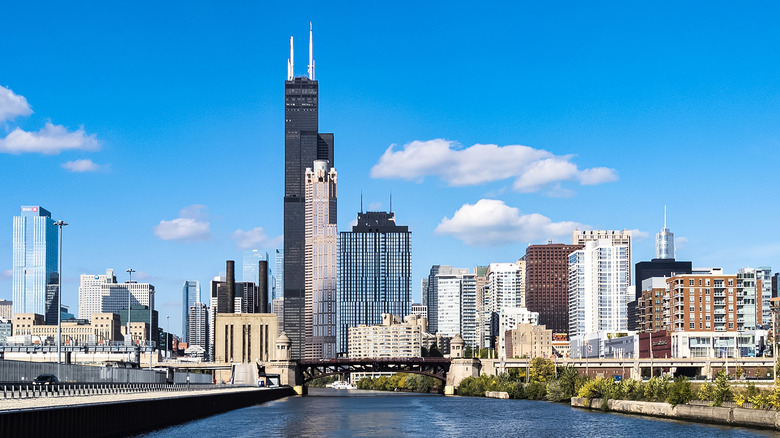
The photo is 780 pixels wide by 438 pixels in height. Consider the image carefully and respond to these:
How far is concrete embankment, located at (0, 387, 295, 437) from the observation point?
59.8 m

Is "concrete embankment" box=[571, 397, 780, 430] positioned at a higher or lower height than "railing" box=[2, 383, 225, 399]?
lower

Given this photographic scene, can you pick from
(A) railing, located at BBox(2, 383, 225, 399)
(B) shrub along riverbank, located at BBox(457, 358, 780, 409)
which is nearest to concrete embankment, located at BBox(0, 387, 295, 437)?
(A) railing, located at BBox(2, 383, 225, 399)

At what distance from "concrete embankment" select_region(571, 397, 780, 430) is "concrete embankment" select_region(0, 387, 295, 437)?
53.7 metres

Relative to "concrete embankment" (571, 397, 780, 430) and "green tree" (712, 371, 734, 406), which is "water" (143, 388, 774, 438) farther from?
"green tree" (712, 371, 734, 406)

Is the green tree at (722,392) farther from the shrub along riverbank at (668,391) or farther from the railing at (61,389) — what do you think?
the railing at (61,389)

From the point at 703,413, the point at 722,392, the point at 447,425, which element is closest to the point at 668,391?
the point at 703,413

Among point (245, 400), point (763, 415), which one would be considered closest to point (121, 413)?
point (763, 415)

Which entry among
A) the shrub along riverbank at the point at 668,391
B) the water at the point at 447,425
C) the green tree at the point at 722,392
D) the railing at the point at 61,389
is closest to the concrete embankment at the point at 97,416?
the water at the point at 447,425

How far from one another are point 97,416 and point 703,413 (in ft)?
204

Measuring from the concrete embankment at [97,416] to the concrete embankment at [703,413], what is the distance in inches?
2116

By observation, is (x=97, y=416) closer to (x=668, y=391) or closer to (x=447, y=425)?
(x=447, y=425)

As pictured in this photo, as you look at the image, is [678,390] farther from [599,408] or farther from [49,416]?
[49,416]

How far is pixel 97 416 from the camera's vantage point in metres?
77.2

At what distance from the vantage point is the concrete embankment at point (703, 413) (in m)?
92.5
